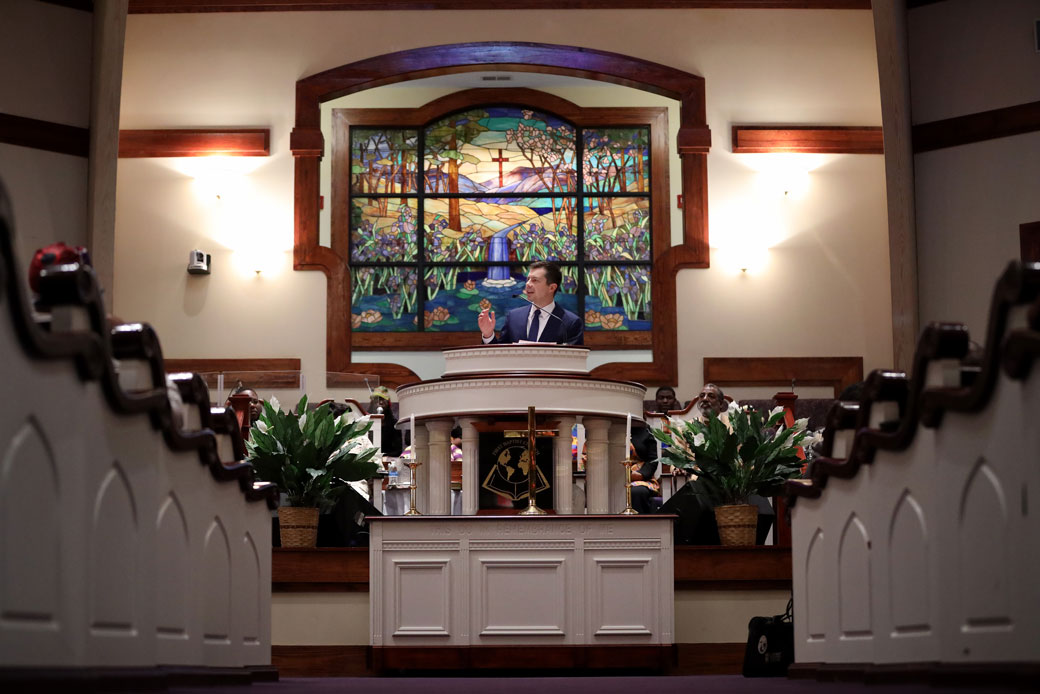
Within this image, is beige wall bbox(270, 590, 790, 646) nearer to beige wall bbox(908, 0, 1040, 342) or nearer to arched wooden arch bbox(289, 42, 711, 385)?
beige wall bbox(908, 0, 1040, 342)

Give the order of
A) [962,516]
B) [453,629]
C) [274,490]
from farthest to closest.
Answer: [453,629], [274,490], [962,516]

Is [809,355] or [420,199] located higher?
[420,199]

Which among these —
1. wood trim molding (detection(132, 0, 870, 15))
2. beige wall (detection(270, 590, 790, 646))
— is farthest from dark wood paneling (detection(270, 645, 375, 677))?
wood trim molding (detection(132, 0, 870, 15))

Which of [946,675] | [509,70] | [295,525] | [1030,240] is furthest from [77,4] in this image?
[946,675]


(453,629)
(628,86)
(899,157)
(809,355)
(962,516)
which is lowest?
(453,629)

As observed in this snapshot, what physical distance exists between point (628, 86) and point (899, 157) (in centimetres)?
406

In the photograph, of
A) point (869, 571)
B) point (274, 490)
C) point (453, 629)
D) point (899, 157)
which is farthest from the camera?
point (899, 157)

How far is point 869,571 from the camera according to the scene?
4.52m

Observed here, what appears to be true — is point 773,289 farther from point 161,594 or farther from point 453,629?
point 161,594

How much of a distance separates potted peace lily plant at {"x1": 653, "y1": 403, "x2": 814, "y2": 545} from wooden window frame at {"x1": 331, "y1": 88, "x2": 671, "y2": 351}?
19.9 ft

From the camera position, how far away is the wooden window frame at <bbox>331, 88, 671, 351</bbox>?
15281 millimetres

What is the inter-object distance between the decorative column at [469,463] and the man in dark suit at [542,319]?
4.00 ft

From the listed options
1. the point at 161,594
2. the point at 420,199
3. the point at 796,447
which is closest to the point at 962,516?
the point at 161,594

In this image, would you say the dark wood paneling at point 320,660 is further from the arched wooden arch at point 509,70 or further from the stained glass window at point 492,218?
the stained glass window at point 492,218
